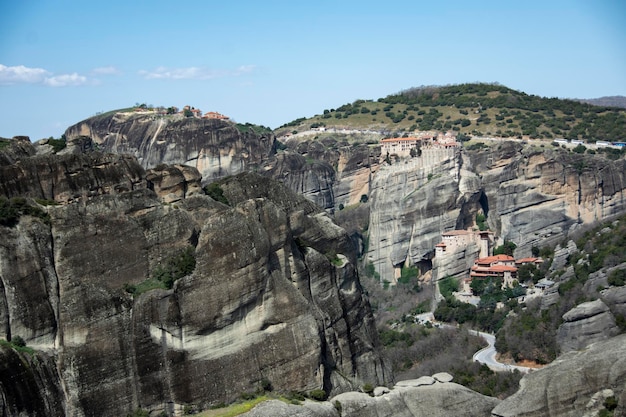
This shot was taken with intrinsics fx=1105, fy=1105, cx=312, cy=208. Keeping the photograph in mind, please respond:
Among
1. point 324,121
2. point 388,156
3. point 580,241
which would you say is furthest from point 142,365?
point 324,121

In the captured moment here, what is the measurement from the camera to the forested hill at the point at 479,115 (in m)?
141

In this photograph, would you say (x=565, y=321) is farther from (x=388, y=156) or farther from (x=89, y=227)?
(x=388, y=156)

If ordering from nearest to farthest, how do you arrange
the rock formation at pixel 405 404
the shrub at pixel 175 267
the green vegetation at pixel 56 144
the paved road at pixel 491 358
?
the rock formation at pixel 405 404 → the shrub at pixel 175 267 → the green vegetation at pixel 56 144 → the paved road at pixel 491 358

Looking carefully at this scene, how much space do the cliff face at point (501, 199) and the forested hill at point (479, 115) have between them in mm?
17864

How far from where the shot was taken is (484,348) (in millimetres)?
78938

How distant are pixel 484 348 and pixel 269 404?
38.8 metres

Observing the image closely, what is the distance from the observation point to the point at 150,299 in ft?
140

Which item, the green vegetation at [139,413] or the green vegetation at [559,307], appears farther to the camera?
the green vegetation at [559,307]

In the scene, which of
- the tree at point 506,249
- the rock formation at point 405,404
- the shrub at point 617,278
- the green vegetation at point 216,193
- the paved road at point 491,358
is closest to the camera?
the rock formation at point 405,404

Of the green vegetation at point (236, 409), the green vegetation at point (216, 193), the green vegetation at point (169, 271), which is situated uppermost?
the green vegetation at point (216, 193)

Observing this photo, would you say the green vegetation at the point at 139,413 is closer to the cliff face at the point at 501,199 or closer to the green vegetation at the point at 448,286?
the green vegetation at the point at 448,286

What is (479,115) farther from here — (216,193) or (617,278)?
(216,193)

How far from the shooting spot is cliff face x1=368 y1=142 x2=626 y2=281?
115 m

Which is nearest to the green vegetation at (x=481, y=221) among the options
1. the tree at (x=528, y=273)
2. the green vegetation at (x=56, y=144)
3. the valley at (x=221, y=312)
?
the tree at (x=528, y=273)
